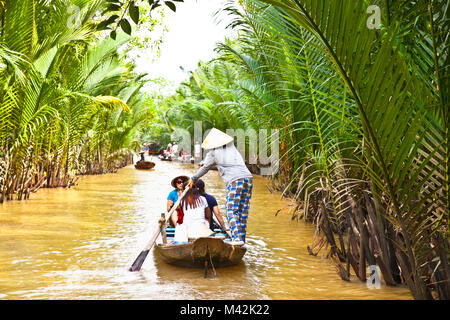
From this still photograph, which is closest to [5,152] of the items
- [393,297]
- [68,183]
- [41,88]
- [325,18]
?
[41,88]

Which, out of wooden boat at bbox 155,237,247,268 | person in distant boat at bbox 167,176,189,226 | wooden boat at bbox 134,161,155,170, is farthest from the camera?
wooden boat at bbox 134,161,155,170

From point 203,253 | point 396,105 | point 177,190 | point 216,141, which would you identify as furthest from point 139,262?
point 396,105

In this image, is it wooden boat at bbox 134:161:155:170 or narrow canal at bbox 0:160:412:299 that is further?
wooden boat at bbox 134:161:155:170

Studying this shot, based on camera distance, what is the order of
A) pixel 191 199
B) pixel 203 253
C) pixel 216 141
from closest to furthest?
pixel 203 253 → pixel 216 141 → pixel 191 199

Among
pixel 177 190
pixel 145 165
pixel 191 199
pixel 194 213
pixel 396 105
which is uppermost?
pixel 145 165

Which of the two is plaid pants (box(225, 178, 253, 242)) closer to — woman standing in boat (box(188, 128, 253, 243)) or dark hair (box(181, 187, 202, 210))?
woman standing in boat (box(188, 128, 253, 243))

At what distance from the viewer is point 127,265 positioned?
5.76 meters

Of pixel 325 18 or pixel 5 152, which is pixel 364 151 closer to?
pixel 325 18

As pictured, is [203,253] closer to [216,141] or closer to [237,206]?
[237,206]

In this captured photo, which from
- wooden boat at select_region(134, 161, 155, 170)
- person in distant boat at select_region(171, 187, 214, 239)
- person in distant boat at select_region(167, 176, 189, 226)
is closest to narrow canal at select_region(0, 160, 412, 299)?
person in distant boat at select_region(171, 187, 214, 239)

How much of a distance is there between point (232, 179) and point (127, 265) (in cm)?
157

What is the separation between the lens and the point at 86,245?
6.77m

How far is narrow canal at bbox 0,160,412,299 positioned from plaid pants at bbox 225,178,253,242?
405mm

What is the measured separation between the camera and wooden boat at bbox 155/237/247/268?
5164mm
